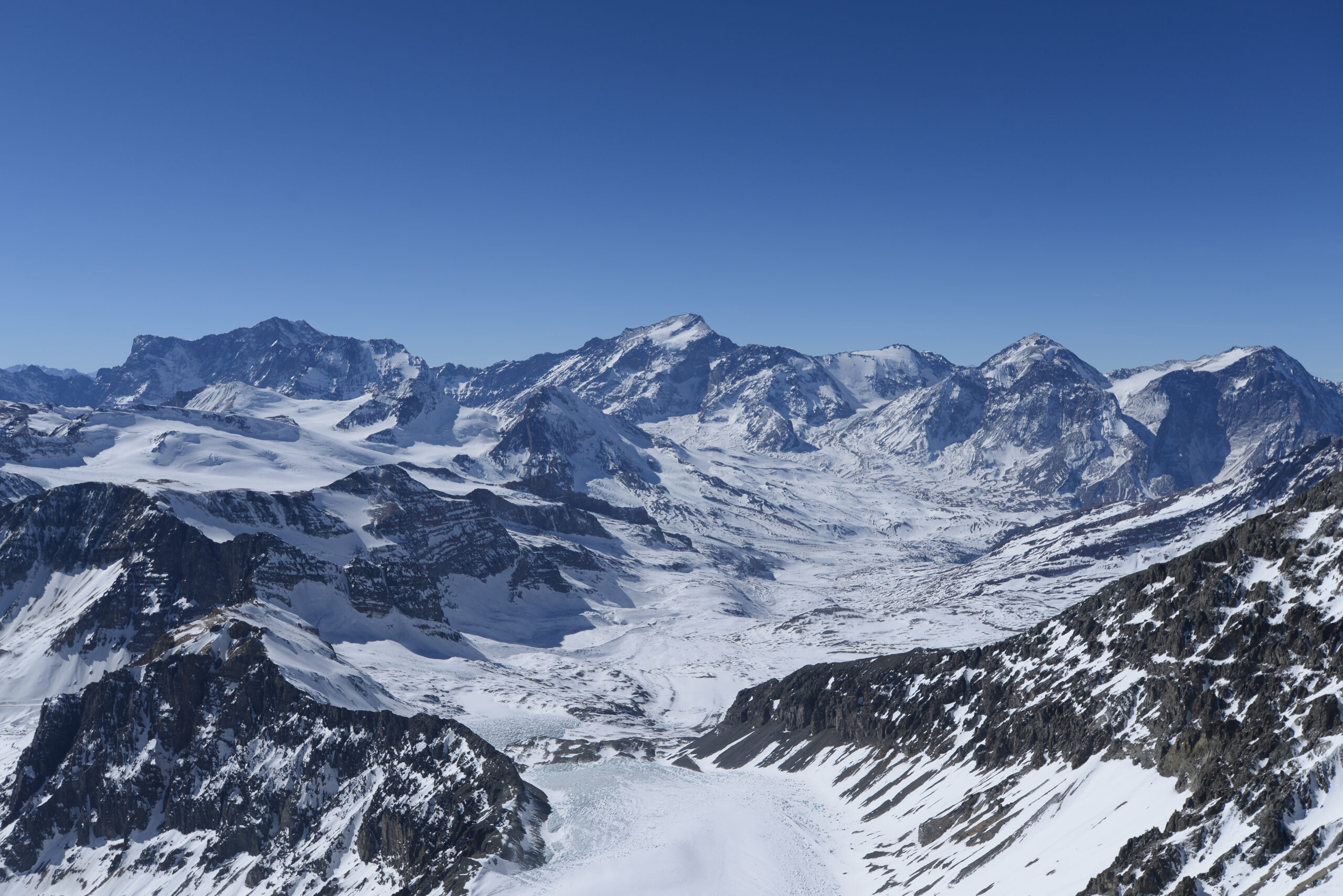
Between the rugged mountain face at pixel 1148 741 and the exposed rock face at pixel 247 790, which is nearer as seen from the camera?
the rugged mountain face at pixel 1148 741

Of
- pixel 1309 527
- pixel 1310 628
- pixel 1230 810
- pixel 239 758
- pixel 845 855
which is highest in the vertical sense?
pixel 239 758

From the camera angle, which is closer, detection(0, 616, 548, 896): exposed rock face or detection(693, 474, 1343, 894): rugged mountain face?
detection(693, 474, 1343, 894): rugged mountain face

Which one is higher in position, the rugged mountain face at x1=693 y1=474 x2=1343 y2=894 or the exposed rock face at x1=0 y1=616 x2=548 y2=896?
the exposed rock face at x1=0 y1=616 x2=548 y2=896

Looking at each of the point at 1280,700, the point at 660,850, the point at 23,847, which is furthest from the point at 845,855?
the point at 23,847

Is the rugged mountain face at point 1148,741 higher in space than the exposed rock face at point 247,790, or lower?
lower

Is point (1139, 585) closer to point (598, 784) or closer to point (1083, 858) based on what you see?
point (1083, 858)
